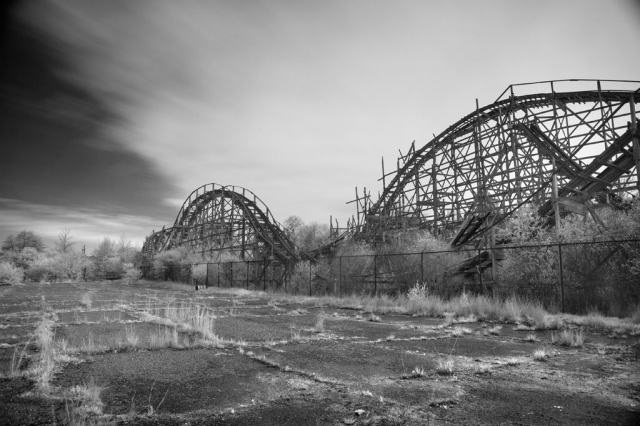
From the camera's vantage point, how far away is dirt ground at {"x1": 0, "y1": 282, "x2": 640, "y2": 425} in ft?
12.3

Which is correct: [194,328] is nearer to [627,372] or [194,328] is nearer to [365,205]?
[627,372]

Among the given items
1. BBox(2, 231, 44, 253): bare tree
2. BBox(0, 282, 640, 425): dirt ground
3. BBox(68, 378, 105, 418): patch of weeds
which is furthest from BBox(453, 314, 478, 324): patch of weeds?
BBox(2, 231, 44, 253): bare tree

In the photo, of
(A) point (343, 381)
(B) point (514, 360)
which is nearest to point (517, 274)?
(B) point (514, 360)

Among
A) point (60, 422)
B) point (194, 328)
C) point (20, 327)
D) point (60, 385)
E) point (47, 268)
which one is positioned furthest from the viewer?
point (47, 268)

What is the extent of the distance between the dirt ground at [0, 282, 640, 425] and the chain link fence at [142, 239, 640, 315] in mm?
3850

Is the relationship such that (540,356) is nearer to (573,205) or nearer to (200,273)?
(573,205)

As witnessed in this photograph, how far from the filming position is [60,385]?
4680mm

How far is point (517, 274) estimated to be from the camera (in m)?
14.0

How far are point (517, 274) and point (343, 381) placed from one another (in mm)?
11626

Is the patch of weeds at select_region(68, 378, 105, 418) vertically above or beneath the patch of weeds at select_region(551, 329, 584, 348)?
above

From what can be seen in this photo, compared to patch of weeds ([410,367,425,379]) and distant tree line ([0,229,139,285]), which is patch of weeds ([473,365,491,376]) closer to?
patch of weeds ([410,367,425,379])

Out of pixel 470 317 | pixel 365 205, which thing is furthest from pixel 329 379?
pixel 365 205

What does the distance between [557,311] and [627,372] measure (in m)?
7.11

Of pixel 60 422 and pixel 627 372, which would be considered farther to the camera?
pixel 627 372
